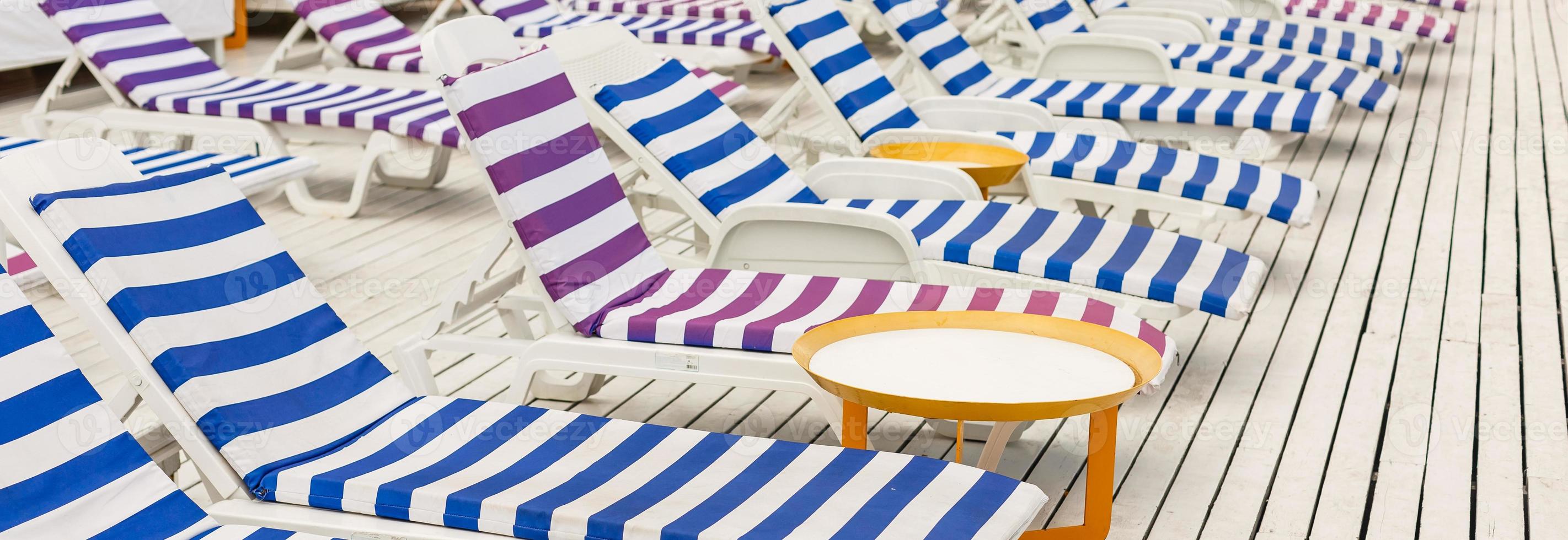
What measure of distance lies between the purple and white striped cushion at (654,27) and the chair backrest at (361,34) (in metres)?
0.48

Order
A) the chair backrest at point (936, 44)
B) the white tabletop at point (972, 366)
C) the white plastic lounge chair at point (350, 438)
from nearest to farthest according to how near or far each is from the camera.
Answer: the white plastic lounge chair at point (350, 438), the white tabletop at point (972, 366), the chair backrest at point (936, 44)

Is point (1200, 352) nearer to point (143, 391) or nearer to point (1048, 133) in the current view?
point (1048, 133)

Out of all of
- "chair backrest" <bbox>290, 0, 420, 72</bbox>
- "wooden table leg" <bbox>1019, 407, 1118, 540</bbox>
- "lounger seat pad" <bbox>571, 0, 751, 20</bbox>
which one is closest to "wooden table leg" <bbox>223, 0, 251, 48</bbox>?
"lounger seat pad" <bbox>571, 0, 751, 20</bbox>

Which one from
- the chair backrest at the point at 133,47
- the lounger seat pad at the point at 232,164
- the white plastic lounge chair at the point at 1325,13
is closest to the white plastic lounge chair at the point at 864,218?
the lounger seat pad at the point at 232,164

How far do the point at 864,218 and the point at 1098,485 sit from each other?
101 centimetres

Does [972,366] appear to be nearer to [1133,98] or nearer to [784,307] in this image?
[784,307]

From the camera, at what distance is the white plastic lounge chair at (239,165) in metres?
3.86

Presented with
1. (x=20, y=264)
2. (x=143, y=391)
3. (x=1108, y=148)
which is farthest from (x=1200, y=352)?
(x=20, y=264)

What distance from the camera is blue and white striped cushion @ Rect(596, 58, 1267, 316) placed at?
9.89 ft

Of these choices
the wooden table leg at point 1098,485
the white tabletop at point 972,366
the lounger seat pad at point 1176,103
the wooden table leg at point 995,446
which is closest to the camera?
the white tabletop at point 972,366

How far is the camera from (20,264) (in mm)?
3342

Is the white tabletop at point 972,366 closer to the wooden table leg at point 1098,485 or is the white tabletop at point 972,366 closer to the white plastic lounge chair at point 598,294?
the wooden table leg at point 1098,485

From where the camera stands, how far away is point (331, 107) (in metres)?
4.59

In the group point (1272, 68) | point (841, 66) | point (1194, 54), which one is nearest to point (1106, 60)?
point (1194, 54)
